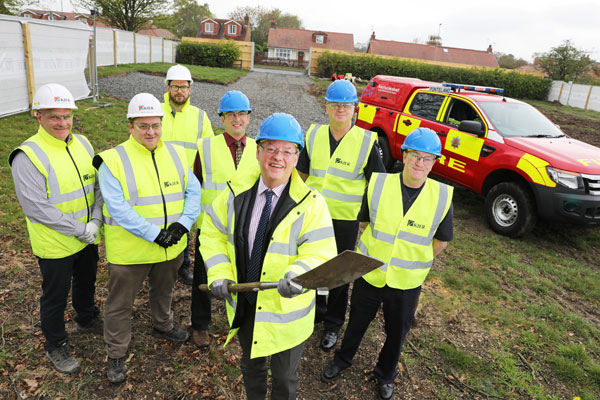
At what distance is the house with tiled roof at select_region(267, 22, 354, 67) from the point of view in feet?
171

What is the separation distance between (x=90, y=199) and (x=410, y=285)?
2541 mm

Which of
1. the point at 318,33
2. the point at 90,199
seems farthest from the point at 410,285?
the point at 318,33

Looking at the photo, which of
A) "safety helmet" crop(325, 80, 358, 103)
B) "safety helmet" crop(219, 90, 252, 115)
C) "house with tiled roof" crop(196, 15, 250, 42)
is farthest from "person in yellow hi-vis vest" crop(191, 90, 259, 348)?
"house with tiled roof" crop(196, 15, 250, 42)

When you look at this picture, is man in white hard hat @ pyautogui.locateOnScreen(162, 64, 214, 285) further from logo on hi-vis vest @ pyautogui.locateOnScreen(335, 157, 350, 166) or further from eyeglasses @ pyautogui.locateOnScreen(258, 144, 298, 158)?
eyeglasses @ pyautogui.locateOnScreen(258, 144, 298, 158)

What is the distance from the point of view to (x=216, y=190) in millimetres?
3385

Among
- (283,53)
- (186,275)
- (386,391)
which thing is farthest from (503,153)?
(283,53)

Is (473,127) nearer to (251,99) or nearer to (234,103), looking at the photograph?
(234,103)

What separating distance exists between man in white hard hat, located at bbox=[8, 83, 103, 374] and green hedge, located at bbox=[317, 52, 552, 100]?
98.6 ft

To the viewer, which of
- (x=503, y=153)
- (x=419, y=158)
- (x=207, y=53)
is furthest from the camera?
(x=207, y=53)

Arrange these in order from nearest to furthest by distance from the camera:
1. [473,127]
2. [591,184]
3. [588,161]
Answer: [591,184] → [588,161] → [473,127]

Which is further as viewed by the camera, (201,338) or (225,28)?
(225,28)

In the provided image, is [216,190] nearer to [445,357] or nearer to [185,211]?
[185,211]

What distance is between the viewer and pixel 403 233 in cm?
285

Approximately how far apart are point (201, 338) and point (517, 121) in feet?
20.6
